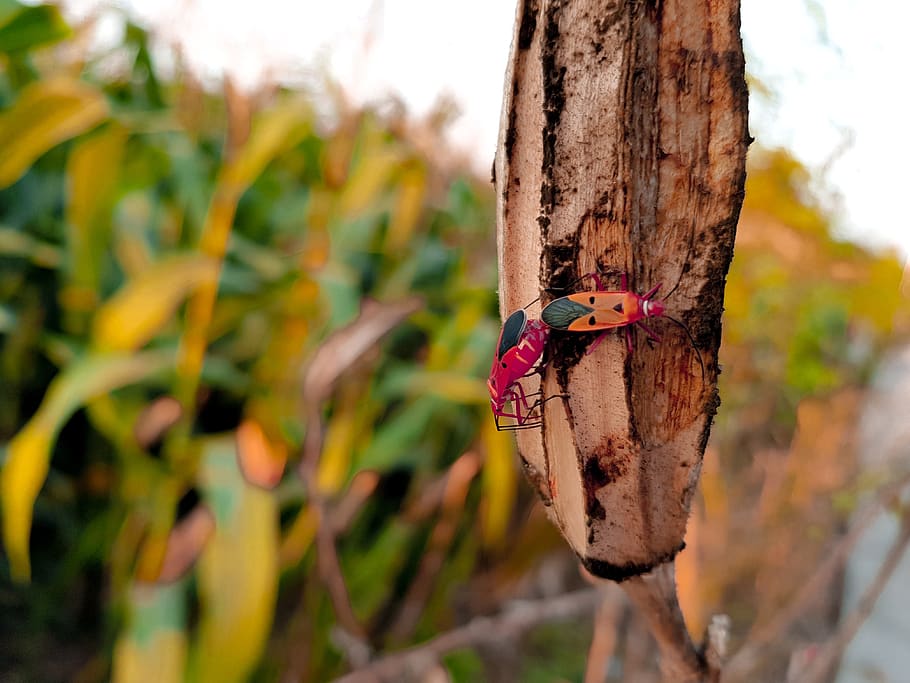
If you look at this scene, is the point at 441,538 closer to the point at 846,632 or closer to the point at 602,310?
the point at 846,632

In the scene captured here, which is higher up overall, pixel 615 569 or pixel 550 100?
pixel 550 100

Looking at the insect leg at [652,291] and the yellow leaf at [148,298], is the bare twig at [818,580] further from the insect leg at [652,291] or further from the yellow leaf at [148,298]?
the yellow leaf at [148,298]

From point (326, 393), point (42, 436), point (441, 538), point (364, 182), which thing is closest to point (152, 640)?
point (42, 436)

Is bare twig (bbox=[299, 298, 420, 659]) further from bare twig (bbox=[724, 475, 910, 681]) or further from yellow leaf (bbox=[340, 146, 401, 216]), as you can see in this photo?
yellow leaf (bbox=[340, 146, 401, 216])

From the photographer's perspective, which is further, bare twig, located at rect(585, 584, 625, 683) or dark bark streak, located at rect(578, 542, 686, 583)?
bare twig, located at rect(585, 584, 625, 683)

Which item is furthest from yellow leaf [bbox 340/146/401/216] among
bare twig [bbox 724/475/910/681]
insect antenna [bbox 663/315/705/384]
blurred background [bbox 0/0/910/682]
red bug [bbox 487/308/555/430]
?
insect antenna [bbox 663/315/705/384]

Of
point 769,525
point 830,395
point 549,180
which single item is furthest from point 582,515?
point 830,395

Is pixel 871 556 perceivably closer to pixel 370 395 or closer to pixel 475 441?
pixel 475 441
